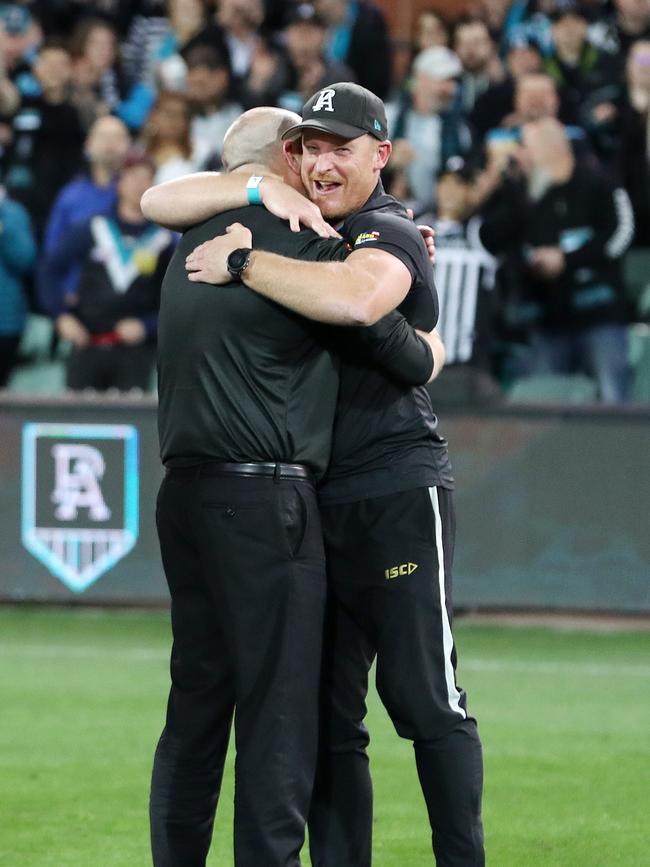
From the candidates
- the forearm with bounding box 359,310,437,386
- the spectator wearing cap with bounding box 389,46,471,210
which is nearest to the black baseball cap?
the forearm with bounding box 359,310,437,386

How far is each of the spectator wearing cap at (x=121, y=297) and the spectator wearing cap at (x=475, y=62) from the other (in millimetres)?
2573

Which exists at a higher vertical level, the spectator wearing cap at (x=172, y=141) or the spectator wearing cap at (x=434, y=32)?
the spectator wearing cap at (x=434, y=32)

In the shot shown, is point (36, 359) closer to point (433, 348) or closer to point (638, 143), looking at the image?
point (638, 143)

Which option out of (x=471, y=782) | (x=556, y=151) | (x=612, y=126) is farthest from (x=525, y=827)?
(x=612, y=126)

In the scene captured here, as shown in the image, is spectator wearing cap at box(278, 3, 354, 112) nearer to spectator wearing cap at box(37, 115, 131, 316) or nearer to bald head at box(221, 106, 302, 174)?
spectator wearing cap at box(37, 115, 131, 316)

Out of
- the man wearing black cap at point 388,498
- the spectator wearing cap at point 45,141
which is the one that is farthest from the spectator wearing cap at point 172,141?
the man wearing black cap at point 388,498

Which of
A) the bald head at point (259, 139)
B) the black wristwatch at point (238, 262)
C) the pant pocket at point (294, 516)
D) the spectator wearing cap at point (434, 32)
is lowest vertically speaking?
the pant pocket at point (294, 516)

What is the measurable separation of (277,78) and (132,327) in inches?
104

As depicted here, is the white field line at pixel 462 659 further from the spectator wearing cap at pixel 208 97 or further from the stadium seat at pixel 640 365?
the spectator wearing cap at pixel 208 97

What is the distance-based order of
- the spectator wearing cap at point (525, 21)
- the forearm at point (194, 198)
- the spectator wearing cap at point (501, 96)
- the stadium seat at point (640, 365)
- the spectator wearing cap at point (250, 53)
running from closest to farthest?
1. the forearm at point (194, 198)
2. the stadium seat at point (640, 365)
3. the spectator wearing cap at point (501, 96)
4. the spectator wearing cap at point (250, 53)
5. the spectator wearing cap at point (525, 21)

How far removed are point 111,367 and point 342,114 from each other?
255 inches

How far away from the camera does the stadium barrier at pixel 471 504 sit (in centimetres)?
910

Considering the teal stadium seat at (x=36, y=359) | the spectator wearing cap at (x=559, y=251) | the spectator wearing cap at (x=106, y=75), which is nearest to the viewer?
the spectator wearing cap at (x=559, y=251)

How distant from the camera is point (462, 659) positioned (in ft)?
27.7
